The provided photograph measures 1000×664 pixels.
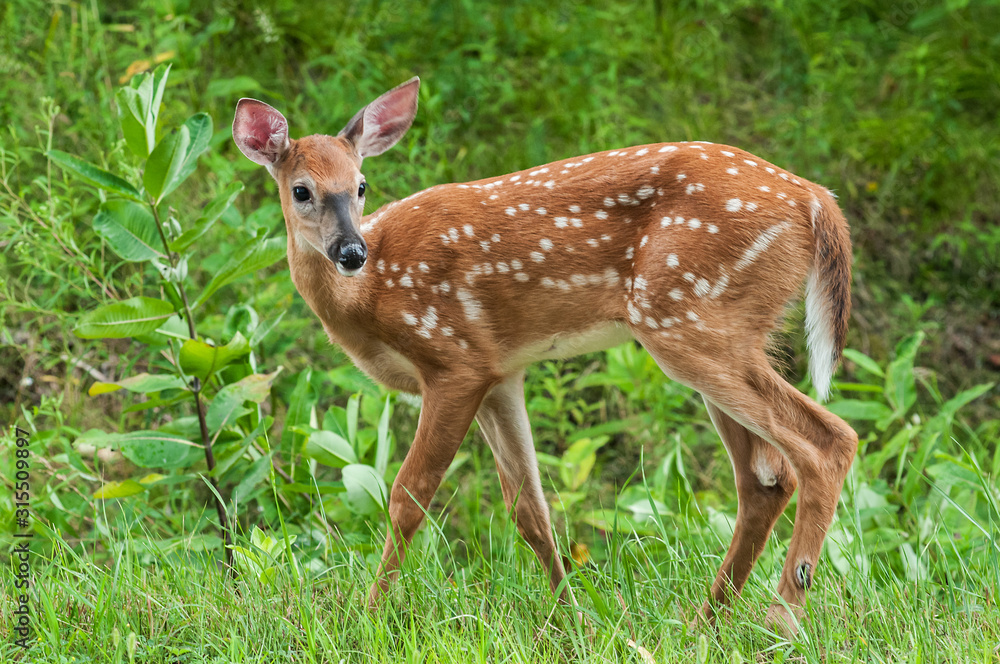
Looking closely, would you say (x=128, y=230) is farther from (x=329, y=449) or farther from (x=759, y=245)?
(x=759, y=245)

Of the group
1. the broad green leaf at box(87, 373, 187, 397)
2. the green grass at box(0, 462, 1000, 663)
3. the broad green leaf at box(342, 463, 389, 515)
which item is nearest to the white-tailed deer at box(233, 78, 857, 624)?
the green grass at box(0, 462, 1000, 663)

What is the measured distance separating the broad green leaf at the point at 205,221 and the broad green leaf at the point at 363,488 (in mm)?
1072

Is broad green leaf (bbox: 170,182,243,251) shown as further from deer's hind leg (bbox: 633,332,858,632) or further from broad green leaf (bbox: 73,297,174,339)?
deer's hind leg (bbox: 633,332,858,632)

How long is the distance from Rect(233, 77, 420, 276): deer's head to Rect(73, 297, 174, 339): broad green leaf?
0.63m

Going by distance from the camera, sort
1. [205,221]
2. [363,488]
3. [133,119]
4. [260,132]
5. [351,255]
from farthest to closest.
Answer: [363,488] < [205,221] < [133,119] < [260,132] < [351,255]

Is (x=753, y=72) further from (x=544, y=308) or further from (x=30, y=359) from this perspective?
(x=30, y=359)

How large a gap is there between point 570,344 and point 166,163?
164 cm

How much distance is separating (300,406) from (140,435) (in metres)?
0.65

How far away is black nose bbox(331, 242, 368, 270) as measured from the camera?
293 cm

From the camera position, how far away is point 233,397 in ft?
12.1

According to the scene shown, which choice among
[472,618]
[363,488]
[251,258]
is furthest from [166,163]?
[472,618]

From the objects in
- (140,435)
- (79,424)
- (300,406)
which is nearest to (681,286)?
(300,406)

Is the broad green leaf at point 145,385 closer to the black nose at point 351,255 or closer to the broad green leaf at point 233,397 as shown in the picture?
the broad green leaf at point 233,397

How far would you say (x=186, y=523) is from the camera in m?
4.33
